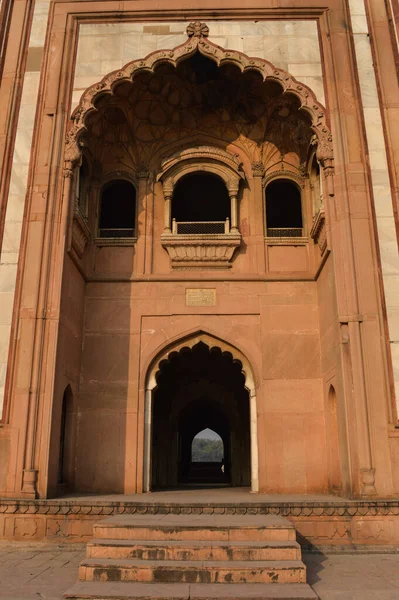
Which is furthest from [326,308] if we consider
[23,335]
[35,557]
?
[35,557]

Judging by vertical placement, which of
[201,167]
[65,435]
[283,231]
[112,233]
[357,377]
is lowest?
[65,435]

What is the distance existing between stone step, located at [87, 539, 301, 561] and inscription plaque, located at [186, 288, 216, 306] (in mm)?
5652

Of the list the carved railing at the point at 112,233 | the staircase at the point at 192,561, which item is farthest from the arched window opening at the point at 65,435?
the carved railing at the point at 112,233

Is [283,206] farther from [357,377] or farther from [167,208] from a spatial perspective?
[357,377]

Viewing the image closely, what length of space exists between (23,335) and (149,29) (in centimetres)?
654

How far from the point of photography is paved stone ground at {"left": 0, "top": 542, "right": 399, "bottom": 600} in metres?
5.49

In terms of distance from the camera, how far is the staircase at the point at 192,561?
17.5 ft

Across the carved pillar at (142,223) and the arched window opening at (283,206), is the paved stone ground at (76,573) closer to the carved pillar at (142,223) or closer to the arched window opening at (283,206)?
the carved pillar at (142,223)

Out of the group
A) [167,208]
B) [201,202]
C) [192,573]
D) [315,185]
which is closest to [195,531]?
[192,573]

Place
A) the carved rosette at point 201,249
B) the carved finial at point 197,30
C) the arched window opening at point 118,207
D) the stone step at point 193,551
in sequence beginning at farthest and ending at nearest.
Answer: the arched window opening at point 118,207, the carved rosette at point 201,249, the carved finial at point 197,30, the stone step at point 193,551

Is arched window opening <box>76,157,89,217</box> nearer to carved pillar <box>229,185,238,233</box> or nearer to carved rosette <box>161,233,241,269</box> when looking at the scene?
carved rosette <box>161,233,241,269</box>

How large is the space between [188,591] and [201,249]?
718 centimetres

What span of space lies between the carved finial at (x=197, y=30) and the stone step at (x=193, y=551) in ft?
29.8

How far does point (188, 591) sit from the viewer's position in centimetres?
532
